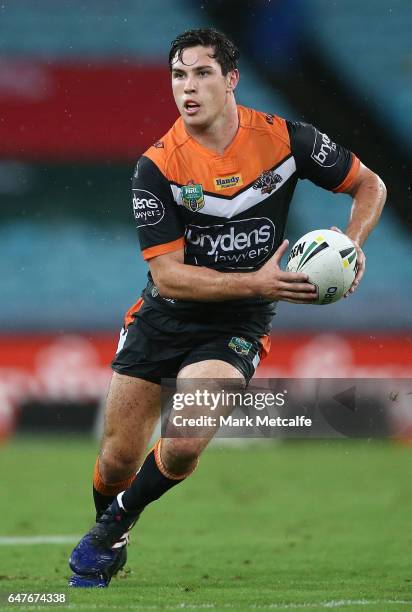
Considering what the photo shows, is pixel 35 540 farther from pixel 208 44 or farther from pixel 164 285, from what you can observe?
pixel 208 44

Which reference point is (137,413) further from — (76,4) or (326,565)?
(76,4)

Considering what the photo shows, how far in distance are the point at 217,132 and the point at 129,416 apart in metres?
1.43

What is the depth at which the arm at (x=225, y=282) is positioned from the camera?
513 centimetres

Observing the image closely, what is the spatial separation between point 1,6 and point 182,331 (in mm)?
12792

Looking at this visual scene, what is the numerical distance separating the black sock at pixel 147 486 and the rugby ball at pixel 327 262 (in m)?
1.06

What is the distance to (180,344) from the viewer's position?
5.76 metres

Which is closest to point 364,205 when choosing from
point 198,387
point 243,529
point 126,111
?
point 198,387

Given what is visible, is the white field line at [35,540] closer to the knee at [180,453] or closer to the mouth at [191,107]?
the knee at [180,453]

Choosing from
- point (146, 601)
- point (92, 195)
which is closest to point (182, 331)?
point (146, 601)

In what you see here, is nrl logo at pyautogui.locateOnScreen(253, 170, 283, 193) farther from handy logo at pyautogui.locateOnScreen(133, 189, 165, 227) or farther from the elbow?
the elbow

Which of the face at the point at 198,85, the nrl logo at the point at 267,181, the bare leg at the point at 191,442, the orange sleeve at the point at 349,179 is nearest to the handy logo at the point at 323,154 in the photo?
the orange sleeve at the point at 349,179

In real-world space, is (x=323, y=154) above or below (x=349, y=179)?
above

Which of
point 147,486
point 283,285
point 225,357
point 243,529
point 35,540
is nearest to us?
point 283,285

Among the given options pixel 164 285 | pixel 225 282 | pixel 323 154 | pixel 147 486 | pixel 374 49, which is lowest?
pixel 374 49
